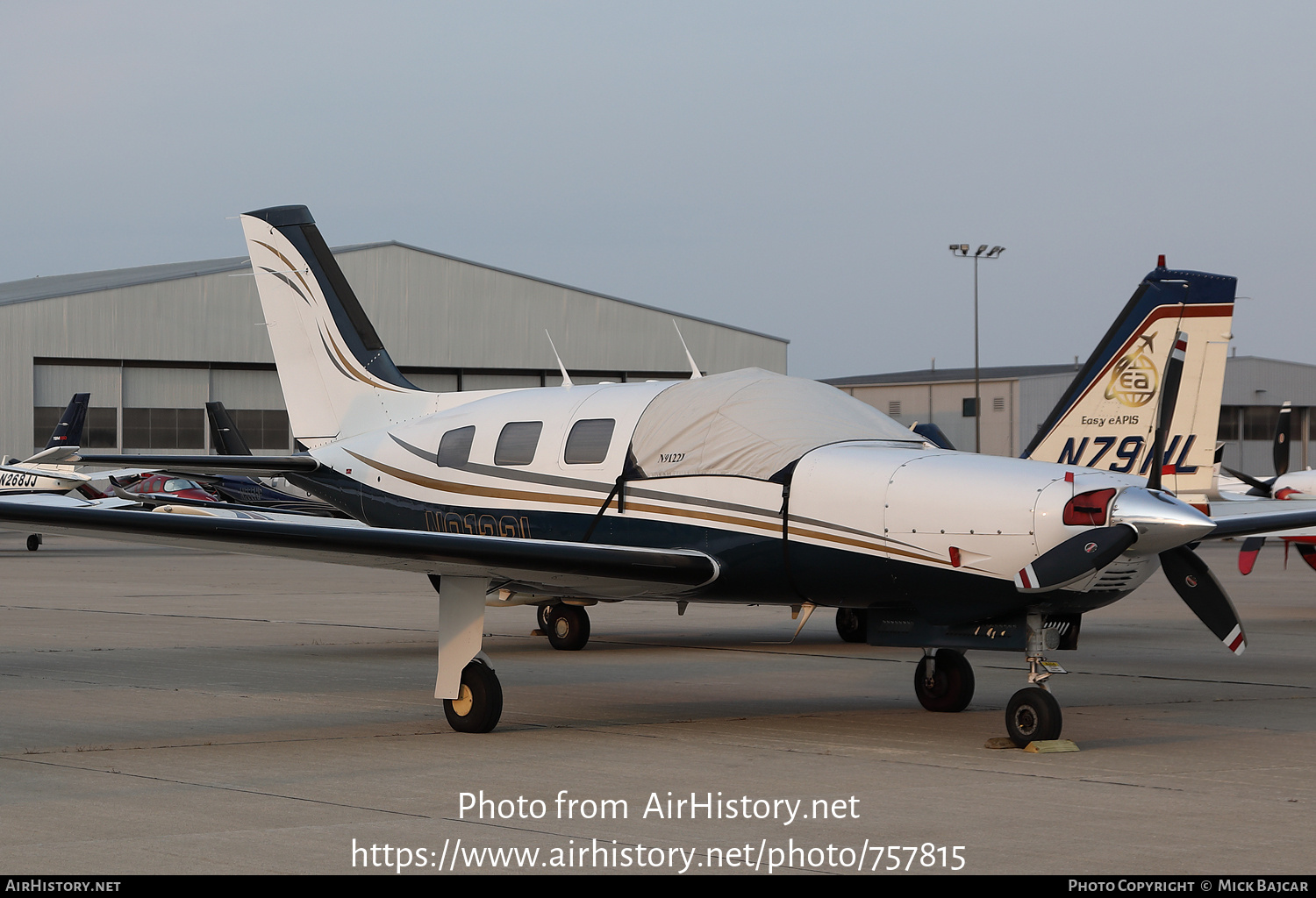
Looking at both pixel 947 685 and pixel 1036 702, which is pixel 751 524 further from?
pixel 947 685

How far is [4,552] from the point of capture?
3806 centimetres

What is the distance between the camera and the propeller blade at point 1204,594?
845cm

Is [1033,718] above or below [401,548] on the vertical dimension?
below

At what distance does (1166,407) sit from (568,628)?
781 centimetres

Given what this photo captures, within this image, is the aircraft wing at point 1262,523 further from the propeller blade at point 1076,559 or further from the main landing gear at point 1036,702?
the propeller blade at point 1076,559

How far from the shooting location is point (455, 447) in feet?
36.0

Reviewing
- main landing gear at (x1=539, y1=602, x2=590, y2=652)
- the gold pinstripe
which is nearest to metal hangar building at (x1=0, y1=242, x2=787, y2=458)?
main landing gear at (x1=539, y1=602, x2=590, y2=652)

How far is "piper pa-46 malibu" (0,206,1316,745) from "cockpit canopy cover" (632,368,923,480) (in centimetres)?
2

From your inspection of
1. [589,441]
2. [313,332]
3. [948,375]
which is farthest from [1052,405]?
[589,441]

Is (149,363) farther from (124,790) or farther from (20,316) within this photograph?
(124,790)

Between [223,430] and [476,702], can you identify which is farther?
[223,430]

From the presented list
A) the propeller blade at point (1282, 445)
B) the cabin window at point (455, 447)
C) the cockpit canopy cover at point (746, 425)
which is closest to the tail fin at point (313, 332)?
the cabin window at point (455, 447)

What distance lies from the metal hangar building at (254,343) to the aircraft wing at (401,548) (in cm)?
4137

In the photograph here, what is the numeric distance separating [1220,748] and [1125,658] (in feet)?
18.8
